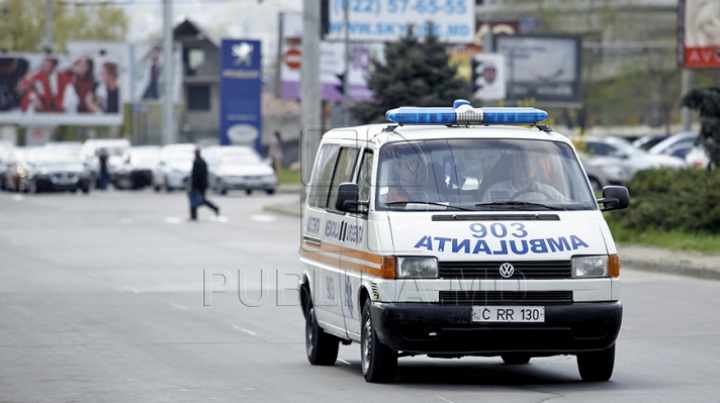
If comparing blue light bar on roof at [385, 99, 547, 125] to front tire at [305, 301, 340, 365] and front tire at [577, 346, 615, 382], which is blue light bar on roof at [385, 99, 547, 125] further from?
front tire at [305, 301, 340, 365]

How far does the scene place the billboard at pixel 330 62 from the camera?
178ft

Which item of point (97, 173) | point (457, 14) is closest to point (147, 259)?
point (457, 14)

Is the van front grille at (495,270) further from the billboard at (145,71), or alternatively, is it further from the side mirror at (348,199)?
the billboard at (145,71)

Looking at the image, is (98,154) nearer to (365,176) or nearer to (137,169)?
(137,169)

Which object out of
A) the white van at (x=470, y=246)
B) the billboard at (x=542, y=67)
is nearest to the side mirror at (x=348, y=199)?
the white van at (x=470, y=246)

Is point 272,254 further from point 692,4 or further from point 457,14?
point 457,14

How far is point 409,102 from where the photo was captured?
3544 centimetres

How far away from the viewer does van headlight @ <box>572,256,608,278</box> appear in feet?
29.9

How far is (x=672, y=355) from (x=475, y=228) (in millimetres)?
3100

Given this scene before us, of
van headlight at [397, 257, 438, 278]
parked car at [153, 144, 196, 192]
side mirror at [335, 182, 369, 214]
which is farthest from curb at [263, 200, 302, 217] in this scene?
van headlight at [397, 257, 438, 278]

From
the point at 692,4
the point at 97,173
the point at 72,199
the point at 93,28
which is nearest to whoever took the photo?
the point at 692,4

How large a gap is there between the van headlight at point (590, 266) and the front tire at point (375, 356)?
1.37 m

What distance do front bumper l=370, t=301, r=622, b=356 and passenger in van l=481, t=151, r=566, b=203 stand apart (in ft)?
3.02

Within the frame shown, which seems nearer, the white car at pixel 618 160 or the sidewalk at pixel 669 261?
the sidewalk at pixel 669 261
